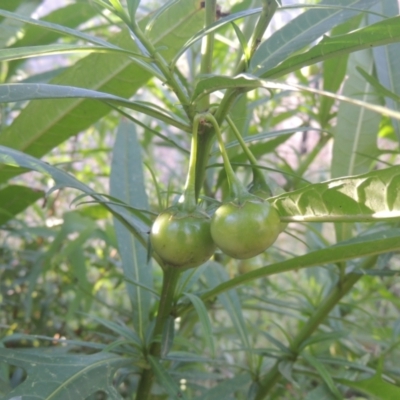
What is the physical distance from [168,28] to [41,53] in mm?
322

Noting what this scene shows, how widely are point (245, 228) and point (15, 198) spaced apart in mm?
672

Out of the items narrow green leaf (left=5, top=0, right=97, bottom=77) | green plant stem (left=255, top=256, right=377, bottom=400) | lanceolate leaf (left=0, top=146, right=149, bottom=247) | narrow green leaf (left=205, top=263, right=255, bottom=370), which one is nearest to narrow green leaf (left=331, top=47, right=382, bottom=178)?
green plant stem (left=255, top=256, right=377, bottom=400)

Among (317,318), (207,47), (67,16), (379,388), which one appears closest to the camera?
(207,47)

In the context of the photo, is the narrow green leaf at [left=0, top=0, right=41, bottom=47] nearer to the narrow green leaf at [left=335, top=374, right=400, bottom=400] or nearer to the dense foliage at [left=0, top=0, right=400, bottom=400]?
the dense foliage at [left=0, top=0, right=400, bottom=400]

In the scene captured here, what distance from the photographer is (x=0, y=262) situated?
4.43 feet

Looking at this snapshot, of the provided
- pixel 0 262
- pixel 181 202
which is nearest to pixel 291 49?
pixel 181 202

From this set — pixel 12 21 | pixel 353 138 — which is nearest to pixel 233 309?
pixel 353 138

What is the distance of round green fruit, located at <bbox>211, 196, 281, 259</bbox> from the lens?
471 mm

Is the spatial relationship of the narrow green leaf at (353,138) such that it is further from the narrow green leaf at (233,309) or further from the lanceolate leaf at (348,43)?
the lanceolate leaf at (348,43)

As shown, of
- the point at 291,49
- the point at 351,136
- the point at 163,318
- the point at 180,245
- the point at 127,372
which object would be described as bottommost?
the point at 127,372

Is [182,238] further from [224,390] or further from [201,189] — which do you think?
[224,390]

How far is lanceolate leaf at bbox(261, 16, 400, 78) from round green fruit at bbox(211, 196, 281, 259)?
15 centimetres

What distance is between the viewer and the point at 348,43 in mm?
488

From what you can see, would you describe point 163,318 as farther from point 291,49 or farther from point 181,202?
point 291,49
